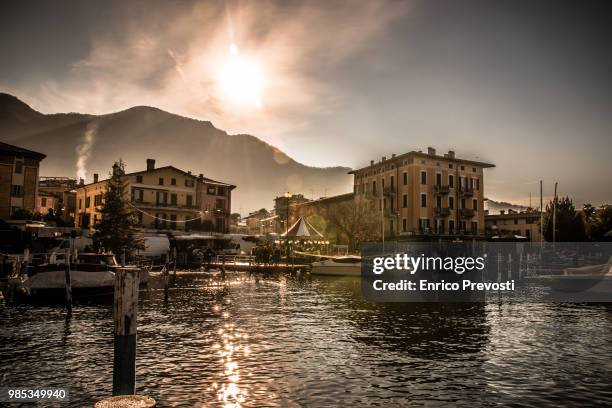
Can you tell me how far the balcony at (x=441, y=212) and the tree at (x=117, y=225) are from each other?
1493 inches

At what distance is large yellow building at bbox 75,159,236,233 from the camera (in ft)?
226

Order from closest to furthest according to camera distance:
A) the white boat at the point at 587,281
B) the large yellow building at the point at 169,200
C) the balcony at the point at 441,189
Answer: the white boat at the point at 587,281, the balcony at the point at 441,189, the large yellow building at the point at 169,200

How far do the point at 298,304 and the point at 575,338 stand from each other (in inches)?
438

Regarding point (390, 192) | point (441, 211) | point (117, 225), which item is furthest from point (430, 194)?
point (117, 225)

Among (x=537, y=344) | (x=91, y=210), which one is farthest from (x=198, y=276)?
(x=91, y=210)

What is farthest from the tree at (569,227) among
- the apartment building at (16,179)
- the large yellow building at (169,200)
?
the apartment building at (16,179)

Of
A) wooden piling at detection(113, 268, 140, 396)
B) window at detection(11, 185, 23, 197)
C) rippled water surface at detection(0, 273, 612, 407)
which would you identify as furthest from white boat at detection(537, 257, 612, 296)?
window at detection(11, 185, 23, 197)

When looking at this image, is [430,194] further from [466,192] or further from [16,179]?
[16,179]

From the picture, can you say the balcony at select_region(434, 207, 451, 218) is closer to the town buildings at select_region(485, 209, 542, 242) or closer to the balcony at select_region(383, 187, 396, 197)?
the balcony at select_region(383, 187, 396, 197)

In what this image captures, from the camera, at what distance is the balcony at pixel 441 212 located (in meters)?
64.4

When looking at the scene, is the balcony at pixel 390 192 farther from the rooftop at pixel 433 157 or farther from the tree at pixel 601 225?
the tree at pixel 601 225

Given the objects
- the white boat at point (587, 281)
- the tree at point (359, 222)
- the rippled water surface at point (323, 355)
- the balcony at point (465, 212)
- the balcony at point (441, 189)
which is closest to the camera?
the rippled water surface at point (323, 355)

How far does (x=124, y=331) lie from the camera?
6.93m

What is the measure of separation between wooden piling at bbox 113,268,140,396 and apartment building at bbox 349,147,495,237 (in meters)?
56.4
